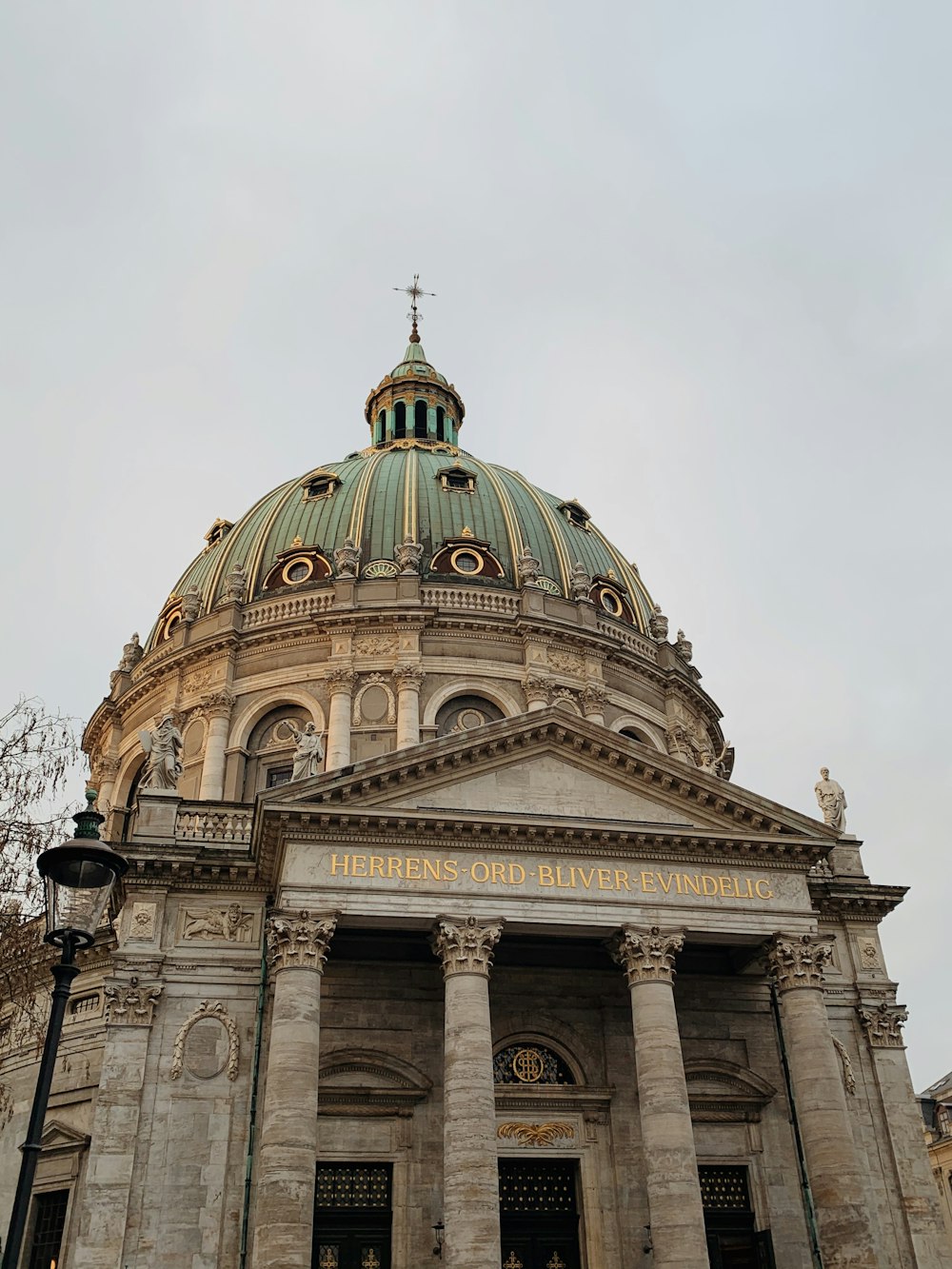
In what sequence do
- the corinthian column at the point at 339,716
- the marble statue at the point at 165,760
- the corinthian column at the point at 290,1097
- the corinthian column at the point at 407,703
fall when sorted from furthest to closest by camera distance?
the corinthian column at the point at 407,703, the corinthian column at the point at 339,716, the marble statue at the point at 165,760, the corinthian column at the point at 290,1097

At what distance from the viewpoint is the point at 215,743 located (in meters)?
37.7

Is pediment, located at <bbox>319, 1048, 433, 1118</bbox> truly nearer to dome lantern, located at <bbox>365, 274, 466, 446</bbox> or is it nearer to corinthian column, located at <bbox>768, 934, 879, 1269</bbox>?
corinthian column, located at <bbox>768, 934, 879, 1269</bbox>

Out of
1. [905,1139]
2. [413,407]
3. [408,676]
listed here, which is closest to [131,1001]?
[408,676]

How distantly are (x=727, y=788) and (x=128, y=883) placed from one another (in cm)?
1305

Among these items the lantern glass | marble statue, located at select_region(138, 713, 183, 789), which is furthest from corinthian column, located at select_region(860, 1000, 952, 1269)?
the lantern glass

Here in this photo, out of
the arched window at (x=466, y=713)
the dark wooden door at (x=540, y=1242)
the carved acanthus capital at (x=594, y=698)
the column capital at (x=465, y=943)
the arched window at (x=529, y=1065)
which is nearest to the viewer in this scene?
the column capital at (x=465, y=943)

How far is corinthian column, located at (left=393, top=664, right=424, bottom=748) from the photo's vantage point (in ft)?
120

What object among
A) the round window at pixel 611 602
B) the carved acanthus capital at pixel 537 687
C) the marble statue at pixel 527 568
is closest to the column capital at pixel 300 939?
the carved acanthus capital at pixel 537 687

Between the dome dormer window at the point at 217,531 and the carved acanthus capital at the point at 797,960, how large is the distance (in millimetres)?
29661

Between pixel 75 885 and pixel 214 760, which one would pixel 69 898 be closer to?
pixel 75 885

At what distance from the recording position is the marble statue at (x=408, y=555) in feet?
133

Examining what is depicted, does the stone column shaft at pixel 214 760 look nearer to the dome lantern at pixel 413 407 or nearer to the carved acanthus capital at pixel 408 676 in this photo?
the carved acanthus capital at pixel 408 676

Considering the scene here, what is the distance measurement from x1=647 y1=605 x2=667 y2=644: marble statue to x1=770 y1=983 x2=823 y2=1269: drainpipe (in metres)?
19.3

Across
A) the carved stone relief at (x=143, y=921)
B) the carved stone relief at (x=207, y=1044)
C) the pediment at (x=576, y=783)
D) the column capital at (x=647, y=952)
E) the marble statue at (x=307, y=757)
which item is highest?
the marble statue at (x=307, y=757)
